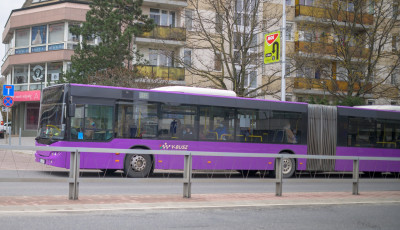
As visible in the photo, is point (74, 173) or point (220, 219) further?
point (74, 173)

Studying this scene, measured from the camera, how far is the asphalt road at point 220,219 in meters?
7.27

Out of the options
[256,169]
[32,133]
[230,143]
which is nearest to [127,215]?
[256,169]

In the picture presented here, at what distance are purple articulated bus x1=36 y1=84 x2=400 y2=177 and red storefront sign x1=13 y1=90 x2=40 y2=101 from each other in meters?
28.6

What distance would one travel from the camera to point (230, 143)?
62.5 feet

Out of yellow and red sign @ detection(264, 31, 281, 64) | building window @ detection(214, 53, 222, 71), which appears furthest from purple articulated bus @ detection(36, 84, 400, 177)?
building window @ detection(214, 53, 222, 71)

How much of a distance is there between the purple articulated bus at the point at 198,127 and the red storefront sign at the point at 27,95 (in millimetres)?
28619

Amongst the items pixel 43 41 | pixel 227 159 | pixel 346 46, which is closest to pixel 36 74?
pixel 43 41

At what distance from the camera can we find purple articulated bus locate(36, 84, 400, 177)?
613 inches

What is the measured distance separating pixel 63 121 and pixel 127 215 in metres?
8.83

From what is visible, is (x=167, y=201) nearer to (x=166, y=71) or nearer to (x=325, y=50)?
(x=325, y=50)

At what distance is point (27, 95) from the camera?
46031 millimetres

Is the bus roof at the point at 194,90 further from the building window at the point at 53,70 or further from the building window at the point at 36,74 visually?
the building window at the point at 53,70

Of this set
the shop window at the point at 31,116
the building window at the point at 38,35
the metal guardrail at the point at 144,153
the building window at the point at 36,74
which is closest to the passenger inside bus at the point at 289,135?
the metal guardrail at the point at 144,153

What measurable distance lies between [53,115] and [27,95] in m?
31.2
